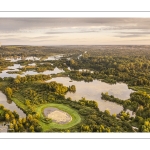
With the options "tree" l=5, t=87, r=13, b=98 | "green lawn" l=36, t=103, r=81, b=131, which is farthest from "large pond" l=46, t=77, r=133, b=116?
"tree" l=5, t=87, r=13, b=98

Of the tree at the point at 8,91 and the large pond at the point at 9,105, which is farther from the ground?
the tree at the point at 8,91

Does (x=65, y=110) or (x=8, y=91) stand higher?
(x=8, y=91)

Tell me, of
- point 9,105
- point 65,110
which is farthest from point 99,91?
point 9,105

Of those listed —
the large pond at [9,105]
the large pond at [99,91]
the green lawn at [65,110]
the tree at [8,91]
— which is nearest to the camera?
the green lawn at [65,110]

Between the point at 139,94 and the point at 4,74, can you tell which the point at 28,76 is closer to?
the point at 4,74

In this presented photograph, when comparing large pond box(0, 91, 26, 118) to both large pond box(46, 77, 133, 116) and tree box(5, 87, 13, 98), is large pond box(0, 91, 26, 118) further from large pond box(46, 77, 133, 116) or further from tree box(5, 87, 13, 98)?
large pond box(46, 77, 133, 116)

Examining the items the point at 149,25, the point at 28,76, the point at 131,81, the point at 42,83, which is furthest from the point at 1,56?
the point at 149,25

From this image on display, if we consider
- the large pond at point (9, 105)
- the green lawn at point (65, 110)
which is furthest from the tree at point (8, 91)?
the green lawn at point (65, 110)

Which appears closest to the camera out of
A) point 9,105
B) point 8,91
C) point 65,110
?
point 65,110

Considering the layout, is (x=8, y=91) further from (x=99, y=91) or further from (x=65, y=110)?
(x=99, y=91)

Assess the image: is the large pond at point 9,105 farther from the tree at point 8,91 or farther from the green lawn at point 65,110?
the green lawn at point 65,110
